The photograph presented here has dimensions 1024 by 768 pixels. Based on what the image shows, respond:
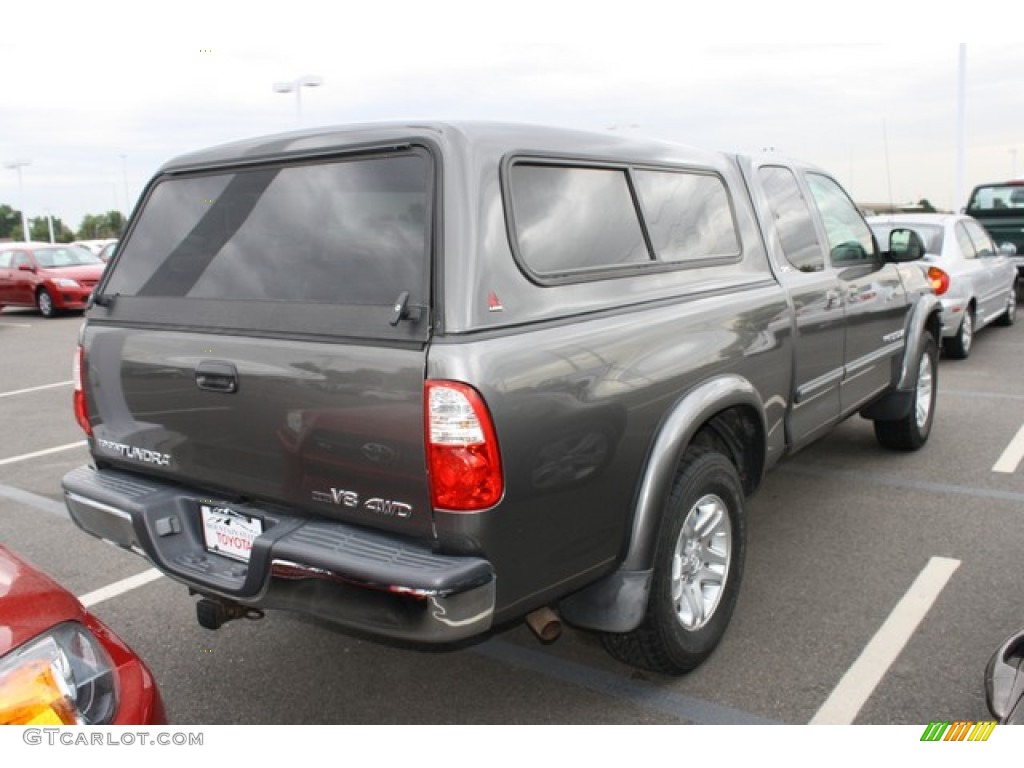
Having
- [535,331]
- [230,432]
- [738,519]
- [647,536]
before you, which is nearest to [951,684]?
[738,519]

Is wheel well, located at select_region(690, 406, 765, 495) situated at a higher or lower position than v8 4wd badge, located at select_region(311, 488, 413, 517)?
lower

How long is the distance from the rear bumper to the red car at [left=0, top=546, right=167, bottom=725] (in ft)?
1.52

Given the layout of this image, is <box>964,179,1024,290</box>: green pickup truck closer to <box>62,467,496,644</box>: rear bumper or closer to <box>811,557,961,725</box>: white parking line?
<box>811,557,961,725</box>: white parking line

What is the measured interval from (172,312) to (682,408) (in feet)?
5.85

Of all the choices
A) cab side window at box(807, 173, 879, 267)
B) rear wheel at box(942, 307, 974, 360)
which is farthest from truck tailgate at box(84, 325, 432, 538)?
rear wheel at box(942, 307, 974, 360)

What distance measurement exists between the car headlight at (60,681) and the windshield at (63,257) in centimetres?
1791

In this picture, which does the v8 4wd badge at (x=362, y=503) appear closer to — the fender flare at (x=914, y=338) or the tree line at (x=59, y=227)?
the fender flare at (x=914, y=338)

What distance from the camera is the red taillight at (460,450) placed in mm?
2381

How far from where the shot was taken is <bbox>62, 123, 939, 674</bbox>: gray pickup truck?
2.46 m

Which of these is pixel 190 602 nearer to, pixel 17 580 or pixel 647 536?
pixel 17 580

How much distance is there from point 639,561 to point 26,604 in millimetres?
1742

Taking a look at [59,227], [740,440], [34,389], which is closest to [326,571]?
[740,440]

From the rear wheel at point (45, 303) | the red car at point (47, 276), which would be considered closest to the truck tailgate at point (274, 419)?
the red car at point (47, 276)

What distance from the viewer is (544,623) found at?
2854 millimetres
